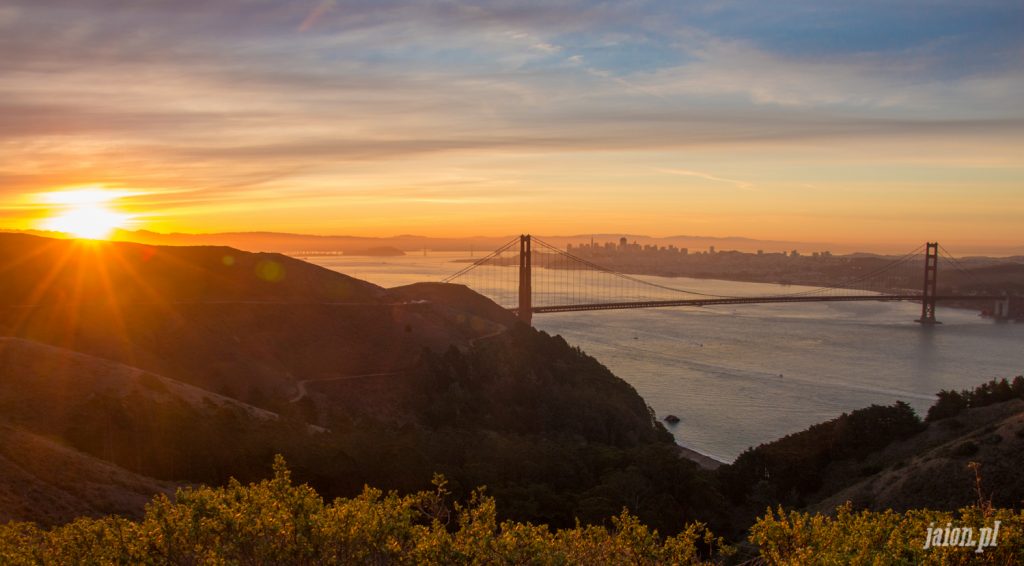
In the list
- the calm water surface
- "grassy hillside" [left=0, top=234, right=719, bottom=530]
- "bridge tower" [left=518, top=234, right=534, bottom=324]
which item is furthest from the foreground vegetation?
"bridge tower" [left=518, top=234, right=534, bottom=324]

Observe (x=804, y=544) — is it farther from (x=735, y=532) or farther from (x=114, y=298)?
(x=114, y=298)

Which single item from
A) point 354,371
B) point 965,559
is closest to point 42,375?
point 354,371

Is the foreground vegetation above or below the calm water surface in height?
above

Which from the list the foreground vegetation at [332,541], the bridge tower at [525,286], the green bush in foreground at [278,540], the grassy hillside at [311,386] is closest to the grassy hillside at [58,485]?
the grassy hillside at [311,386]

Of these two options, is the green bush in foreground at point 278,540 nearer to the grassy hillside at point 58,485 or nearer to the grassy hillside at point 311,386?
the grassy hillside at point 58,485

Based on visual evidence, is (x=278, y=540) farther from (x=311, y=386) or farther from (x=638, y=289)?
(x=638, y=289)

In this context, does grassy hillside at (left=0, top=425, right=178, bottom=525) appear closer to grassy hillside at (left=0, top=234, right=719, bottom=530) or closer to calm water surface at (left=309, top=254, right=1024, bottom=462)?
grassy hillside at (left=0, top=234, right=719, bottom=530)

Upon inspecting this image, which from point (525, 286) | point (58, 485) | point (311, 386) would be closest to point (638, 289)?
point (525, 286)

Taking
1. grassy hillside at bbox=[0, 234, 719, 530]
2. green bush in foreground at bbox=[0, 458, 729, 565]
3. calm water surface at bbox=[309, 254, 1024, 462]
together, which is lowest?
calm water surface at bbox=[309, 254, 1024, 462]
